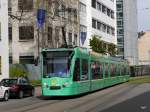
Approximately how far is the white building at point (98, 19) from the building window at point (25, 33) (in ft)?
32.3

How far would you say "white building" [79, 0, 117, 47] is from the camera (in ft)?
276

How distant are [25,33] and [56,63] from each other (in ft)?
135

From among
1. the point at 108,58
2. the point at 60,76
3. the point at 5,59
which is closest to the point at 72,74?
the point at 60,76

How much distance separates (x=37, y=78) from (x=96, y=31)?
2772cm

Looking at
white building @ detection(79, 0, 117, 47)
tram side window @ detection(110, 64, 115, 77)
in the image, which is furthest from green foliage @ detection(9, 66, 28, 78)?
white building @ detection(79, 0, 117, 47)

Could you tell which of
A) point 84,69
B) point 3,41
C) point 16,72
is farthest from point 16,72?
point 84,69

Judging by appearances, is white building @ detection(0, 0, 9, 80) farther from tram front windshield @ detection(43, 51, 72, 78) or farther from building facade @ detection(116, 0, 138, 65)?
building facade @ detection(116, 0, 138, 65)

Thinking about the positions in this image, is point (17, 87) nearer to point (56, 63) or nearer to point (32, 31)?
point (56, 63)

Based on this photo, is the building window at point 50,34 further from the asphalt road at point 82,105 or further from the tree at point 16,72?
the asphalt road at point 82,105

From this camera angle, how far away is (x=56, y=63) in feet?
93.6

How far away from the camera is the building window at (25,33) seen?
216 ft

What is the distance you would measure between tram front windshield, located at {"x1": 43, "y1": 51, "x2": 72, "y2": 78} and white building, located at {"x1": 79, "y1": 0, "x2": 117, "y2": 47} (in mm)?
46533

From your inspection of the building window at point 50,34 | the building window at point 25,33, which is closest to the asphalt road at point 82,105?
the building window at point 50,34

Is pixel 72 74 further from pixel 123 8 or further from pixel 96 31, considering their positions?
pixel 123 8
